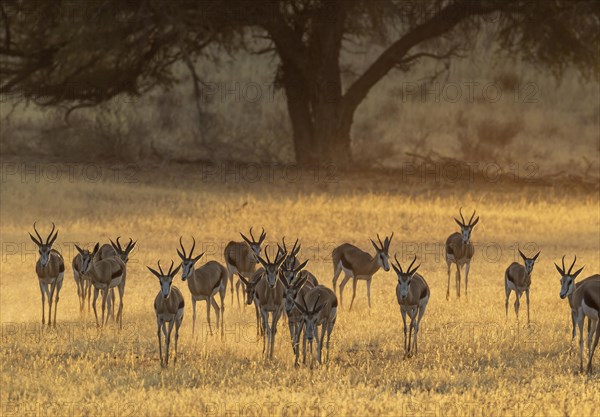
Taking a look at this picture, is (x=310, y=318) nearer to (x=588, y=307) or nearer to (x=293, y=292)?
(x=293, y=292)

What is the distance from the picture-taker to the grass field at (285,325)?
11617 millimetres

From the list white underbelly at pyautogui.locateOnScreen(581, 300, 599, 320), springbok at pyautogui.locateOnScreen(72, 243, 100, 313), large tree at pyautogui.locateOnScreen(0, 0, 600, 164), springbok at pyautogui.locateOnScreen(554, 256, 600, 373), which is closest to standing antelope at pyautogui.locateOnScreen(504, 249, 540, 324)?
springbok at pyautogui.locateOnScreen(554, 256, 600, 373)

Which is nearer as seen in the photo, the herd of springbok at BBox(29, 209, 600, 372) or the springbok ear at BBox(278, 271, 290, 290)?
the herd of springbok at BBox(29, 209, 600, 372)

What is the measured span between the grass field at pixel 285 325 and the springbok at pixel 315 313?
355 millimetres

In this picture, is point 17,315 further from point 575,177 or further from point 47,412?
point 575,177

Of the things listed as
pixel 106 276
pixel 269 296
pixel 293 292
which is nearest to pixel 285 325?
pixel 269 296

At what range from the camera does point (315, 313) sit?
522 inches

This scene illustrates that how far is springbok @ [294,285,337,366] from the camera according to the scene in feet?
43.2

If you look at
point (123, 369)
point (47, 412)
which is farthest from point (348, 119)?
point (47, 412)

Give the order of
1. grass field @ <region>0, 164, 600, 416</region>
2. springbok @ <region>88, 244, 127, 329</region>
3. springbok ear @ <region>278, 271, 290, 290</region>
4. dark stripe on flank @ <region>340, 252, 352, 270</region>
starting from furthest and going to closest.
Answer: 1. dark stripe on flank @ <region>340, 252, 352, 270</region>
2. springbok @ <region>88, 244, 127, 329</region>
3. springbok ear @ <region>278, 271, 290, 290</region>
4. grass field @ <region>0, 164, 600, 416</region>

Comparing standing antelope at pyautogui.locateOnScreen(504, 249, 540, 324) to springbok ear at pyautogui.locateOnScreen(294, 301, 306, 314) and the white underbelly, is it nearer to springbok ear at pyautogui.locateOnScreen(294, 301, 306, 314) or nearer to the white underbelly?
the white underbelly

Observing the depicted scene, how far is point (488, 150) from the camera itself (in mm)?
43156

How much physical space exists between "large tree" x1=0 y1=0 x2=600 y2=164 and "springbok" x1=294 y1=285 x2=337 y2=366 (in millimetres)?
17671

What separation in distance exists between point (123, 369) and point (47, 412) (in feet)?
6.86
